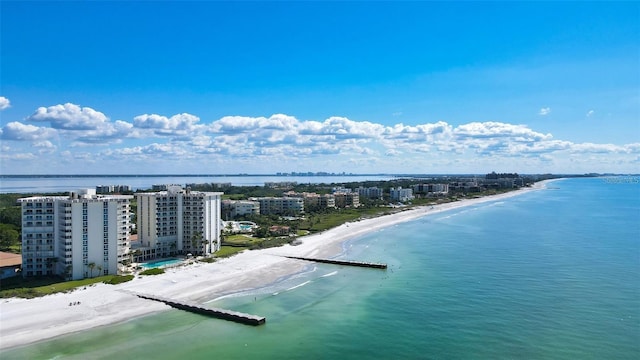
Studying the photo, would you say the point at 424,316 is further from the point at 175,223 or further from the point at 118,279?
the point at 175,223

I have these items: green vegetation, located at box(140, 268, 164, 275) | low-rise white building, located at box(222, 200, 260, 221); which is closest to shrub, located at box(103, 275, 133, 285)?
green vegetation, located at box(140, 268, 164, 275)

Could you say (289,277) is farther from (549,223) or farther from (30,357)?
(549,223)

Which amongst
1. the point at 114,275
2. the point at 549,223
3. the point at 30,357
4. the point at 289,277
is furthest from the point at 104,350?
the point at 549,223

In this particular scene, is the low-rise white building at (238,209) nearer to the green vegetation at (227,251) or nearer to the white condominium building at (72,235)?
the green vegetation at (227,251)

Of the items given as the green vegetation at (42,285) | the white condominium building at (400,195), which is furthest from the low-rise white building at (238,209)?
the white condominium building at (400,195)

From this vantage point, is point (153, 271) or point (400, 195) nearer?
point (153, 271)

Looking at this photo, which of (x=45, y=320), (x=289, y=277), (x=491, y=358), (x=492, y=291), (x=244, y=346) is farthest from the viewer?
(x=289, y=277)

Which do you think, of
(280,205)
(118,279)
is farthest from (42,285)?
(280,205)
